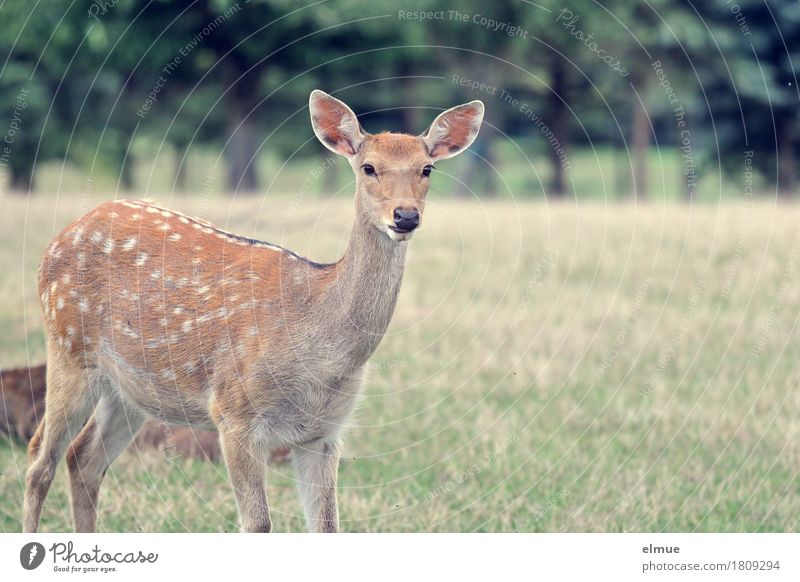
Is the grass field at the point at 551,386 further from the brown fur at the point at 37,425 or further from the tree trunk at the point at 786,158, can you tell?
the tree trunk at the point at 786,158

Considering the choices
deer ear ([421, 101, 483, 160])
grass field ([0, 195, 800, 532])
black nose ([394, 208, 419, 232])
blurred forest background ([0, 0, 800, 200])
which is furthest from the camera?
blurred forest background ([0, 0, 800, 200])

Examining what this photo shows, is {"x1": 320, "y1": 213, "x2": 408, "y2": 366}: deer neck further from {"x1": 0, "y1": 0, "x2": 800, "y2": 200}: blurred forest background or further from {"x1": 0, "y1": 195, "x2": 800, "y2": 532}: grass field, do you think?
{"x1": 0, "y1": 0, "x2": 800, "y2": 200}: blurred forest background

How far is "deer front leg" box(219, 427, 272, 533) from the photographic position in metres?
6.48

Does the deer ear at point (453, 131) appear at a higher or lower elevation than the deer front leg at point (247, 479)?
higher

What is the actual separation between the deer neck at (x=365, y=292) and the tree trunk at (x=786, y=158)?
98.0ft

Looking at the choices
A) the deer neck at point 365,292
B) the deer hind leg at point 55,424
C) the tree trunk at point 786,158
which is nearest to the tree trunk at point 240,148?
the tree trunk at point 786,158

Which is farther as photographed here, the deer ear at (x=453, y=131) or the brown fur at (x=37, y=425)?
the brown fur at (x=37, y=425)

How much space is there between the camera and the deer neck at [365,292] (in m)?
6.37

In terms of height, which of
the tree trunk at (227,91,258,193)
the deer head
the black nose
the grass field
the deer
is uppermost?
the tree trunk at (227,91,258,193)

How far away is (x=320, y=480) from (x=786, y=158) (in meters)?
31.3

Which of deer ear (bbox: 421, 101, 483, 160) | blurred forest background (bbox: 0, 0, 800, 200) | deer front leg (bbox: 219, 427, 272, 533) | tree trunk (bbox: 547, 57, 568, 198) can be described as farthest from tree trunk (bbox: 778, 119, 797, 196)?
deer front leg (bbox: 219, 427, 272, 533)

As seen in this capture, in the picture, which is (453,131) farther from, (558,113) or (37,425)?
(558,113)
